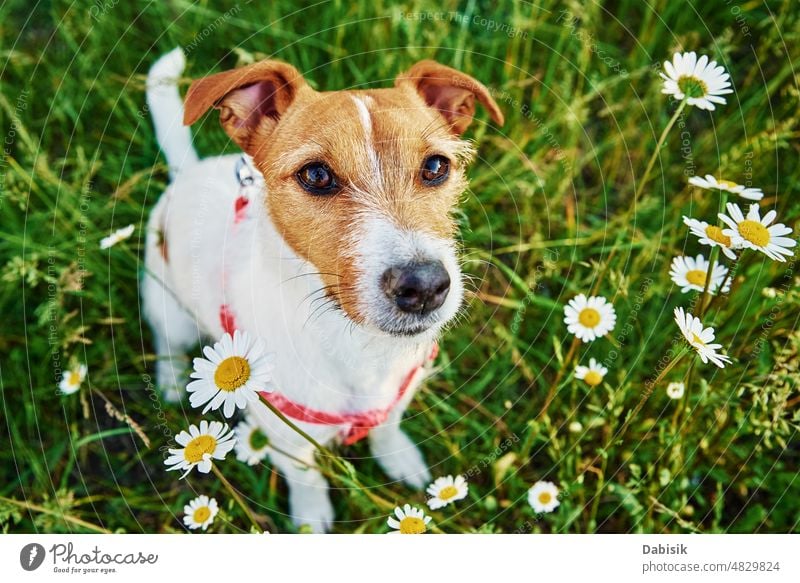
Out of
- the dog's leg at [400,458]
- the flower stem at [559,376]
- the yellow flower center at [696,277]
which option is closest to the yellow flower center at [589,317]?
the flower stem at [559,376]

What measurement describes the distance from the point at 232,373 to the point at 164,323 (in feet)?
5.37

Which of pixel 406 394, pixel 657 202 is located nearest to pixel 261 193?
pixel 406 394

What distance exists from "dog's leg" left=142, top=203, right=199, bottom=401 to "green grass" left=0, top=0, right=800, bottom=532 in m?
0.13

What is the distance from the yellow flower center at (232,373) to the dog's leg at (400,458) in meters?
1.30

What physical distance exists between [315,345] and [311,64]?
2.23m

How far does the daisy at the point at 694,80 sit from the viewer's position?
2590 millimetres

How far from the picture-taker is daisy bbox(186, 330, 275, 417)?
6.84 ft

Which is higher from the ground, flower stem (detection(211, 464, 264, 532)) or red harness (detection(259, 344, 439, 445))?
red harness (detection(259, 344, 439, 445))

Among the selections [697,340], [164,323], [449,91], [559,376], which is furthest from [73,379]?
[697,340]

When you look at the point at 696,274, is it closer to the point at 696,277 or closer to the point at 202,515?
the point at 696,277

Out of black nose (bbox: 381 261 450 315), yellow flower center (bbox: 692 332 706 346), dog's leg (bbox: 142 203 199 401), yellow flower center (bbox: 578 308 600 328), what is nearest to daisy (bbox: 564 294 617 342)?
yellow flower center (bbox: 578 308 600 328)

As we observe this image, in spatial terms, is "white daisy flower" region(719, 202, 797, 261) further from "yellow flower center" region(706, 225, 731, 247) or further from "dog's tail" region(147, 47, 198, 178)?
"dog's tail" region(147, 47, 198, 178)
